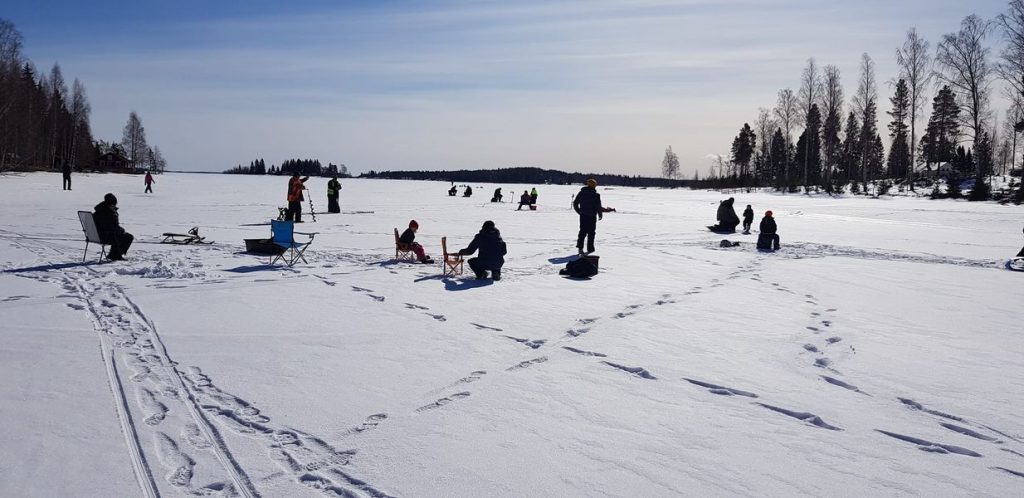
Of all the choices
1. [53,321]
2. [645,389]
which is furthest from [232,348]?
[645,389]

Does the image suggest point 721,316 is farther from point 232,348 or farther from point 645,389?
point 232,348

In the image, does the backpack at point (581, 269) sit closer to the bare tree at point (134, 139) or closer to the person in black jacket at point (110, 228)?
the person in black jacket at point (110, 228)

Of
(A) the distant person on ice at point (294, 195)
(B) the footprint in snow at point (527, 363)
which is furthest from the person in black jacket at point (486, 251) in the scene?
(A) the distant person on ice at point (294, 195)

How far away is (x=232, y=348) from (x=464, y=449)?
2.95 metres

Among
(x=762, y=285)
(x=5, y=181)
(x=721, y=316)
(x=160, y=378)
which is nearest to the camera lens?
(x=160, y=378)

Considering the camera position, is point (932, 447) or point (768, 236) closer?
point (932, 447)

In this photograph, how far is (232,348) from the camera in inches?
216

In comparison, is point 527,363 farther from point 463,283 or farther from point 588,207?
point 588,207

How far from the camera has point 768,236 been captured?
47.6ft

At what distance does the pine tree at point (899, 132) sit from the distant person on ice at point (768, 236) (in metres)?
35.1

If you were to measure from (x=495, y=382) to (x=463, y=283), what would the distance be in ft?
14.8

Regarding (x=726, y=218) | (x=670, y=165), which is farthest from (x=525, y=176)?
(x=726, y=218)

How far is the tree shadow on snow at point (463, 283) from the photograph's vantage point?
29.0ft

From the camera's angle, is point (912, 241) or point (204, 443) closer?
point (204, 443)
